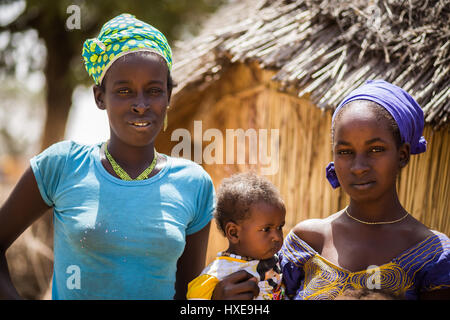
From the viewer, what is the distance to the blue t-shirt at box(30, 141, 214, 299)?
211 centimetres

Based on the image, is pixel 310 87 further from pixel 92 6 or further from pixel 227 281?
pixel 92 6

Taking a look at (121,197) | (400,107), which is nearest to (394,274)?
(400,107)

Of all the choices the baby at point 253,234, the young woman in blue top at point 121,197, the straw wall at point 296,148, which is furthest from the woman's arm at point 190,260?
the straw wall at point 296,148

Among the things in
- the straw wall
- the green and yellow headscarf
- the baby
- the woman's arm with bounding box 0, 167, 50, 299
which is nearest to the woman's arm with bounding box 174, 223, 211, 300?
the baby

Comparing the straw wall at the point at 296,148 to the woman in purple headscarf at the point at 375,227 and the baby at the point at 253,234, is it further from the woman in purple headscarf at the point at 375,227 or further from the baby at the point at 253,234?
the baby at the point at 253,234

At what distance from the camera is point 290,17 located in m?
4.13

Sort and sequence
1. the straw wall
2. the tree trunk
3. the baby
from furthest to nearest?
the tree trunk
the straw wall
the baby

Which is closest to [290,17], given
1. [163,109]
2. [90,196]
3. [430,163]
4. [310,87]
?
[310,87]

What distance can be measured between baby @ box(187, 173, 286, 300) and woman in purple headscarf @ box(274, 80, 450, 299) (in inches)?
5.1

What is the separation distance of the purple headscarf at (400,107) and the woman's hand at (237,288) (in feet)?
2.95

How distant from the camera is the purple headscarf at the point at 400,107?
2.08 metres

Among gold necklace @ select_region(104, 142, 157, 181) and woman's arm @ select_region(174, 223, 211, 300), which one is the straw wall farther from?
gold necklace @ select_region(104, 142, 157, 181)

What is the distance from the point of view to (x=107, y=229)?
2.10 meters

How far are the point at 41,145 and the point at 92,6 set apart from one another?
3.35 m
